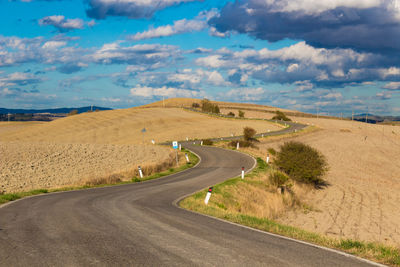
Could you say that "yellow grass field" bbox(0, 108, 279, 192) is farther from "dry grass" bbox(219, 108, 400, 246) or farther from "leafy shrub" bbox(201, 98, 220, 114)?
"leafy shrub" bbox(201, 98, 220, 114)

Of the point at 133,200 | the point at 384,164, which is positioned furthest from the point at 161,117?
the point at 133,200

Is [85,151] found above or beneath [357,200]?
above

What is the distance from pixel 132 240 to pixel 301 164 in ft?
74.3

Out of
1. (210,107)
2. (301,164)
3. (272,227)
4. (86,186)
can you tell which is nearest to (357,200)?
(301,164)

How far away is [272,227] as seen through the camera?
11.1m

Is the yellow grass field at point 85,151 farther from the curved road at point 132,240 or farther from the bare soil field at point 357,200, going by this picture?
Answer: the bare soil field at point 357,200

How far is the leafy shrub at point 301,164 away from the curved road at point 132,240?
17032 mm

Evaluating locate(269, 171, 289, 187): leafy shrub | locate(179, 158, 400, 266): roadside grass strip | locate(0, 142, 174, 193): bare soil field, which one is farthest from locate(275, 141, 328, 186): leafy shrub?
locate(0, 142, 174, 193): bare soil field

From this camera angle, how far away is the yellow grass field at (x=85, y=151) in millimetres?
26156

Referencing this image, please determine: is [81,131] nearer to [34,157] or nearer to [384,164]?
[34,157]

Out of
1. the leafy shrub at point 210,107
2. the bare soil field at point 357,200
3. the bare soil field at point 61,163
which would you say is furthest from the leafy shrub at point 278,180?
the leafy shrub at point 210,107

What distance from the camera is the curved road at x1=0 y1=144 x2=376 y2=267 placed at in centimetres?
717

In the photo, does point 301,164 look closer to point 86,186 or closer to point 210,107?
point 86,186

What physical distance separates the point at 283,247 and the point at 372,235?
8.96 m
